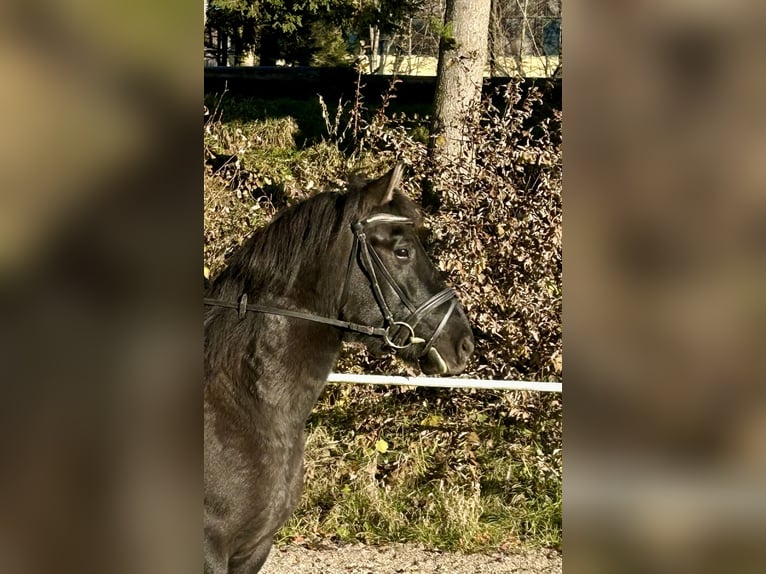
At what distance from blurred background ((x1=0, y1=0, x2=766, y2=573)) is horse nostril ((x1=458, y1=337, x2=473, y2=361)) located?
2.66 metres

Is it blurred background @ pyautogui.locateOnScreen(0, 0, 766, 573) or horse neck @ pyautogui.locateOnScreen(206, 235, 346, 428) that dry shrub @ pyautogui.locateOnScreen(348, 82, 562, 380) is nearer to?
horse neck @ pyautogui.locateOnScreen(206, 235, 346, 428)

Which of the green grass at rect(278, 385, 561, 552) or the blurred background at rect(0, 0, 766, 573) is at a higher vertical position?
the blurred background at rect(0, 0, 766, 573)

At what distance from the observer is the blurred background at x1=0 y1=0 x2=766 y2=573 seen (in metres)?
0.75

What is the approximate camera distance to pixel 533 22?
73.2ft

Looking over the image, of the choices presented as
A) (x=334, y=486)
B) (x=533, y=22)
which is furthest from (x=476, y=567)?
(x=533, y=22)

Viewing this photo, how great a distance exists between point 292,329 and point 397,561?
2.59 metres

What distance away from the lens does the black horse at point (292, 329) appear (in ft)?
10.1
